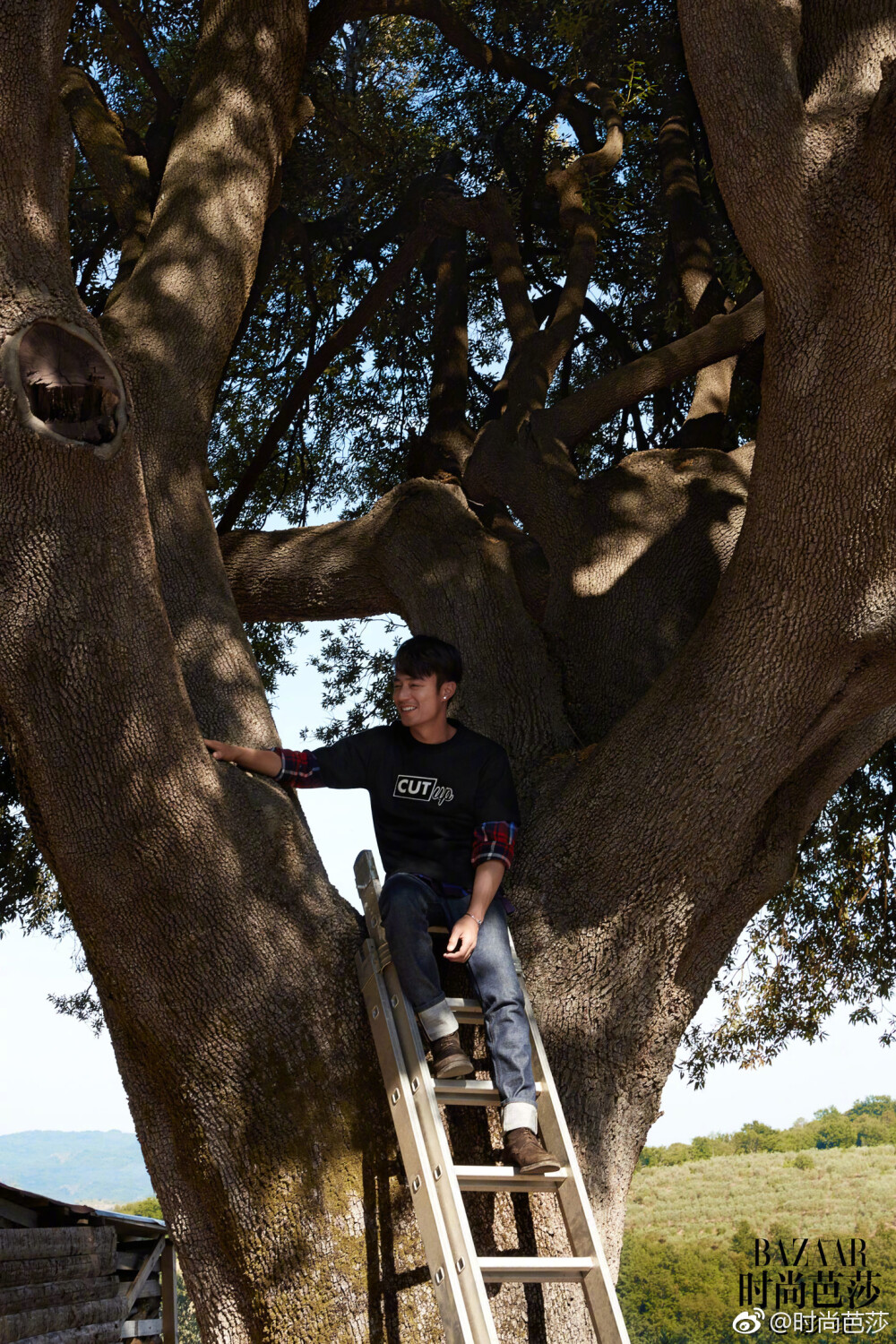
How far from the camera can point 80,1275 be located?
716 centimetres

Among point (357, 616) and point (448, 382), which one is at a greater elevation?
point (448, 382)

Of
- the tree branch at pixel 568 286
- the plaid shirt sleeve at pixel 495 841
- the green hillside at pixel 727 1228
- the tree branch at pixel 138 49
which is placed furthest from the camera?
the green hillside at pixel 727 1228

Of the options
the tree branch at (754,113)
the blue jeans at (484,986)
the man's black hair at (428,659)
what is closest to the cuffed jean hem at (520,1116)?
the blue jeans at (484,986)

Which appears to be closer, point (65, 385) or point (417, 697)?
point (65, 385)

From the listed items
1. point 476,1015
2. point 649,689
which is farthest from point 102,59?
point 476,1015

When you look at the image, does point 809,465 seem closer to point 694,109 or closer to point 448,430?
point 448,430

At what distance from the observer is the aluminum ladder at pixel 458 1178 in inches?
105

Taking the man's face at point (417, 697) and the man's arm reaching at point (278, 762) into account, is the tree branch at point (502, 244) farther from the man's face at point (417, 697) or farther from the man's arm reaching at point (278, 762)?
the man's arm reaching at point (278, 762)

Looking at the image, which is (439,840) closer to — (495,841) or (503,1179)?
(495,841)

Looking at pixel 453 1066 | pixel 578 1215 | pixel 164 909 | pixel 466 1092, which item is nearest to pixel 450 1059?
pixel 453 1066

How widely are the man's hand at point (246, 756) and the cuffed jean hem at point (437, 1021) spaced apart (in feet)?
3.29

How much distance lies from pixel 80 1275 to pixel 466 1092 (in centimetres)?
561

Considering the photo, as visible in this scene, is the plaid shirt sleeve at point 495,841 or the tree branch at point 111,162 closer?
the plaid shirt sleeve at point 495,841

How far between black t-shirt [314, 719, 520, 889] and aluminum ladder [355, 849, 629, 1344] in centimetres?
31
